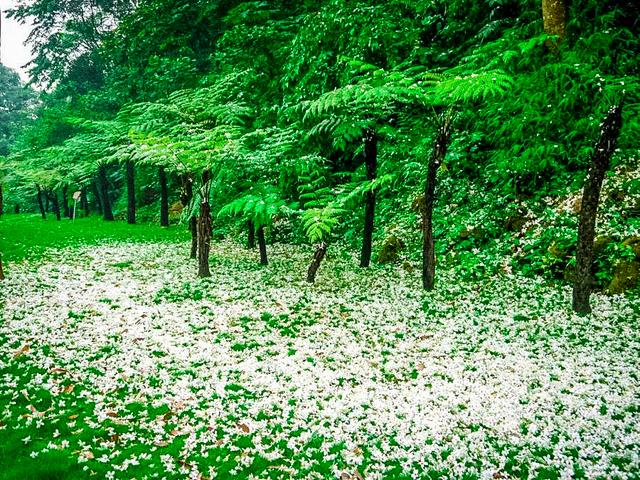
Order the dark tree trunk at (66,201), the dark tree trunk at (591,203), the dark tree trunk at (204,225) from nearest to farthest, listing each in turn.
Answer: the dark tree trunk at (591,203) → the dark tree trunk at (204,225) → the dark tree trunk at (66,201)

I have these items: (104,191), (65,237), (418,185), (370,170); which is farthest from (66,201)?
(370,170)

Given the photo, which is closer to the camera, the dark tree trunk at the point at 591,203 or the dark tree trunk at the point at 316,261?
the dark tree trunk at the point at 591,203

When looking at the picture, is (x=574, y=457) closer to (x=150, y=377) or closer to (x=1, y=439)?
(x=150, y=377)

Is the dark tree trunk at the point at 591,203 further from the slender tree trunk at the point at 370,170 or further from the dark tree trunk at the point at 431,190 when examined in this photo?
the slender tree trunk at the point at 370,170

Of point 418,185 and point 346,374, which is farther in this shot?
point 418,185

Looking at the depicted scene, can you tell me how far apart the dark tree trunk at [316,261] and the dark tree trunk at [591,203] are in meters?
7.87

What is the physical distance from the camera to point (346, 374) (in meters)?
9.01

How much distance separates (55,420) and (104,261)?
13.7 m

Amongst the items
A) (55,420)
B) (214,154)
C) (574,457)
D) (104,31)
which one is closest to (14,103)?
(104,31)

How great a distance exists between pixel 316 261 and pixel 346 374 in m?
6.29

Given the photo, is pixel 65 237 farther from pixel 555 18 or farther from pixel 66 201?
pixel 66 201

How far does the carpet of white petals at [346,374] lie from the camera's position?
21.1ft

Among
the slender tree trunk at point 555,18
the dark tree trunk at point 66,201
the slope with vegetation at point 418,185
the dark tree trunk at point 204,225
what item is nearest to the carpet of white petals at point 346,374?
the slope with vegetation at point 418,185

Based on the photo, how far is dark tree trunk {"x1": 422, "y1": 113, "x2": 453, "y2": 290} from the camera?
1200cm
